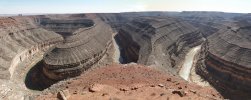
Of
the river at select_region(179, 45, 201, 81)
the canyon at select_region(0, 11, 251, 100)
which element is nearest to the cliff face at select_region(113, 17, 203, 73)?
the canyon at select_region(0, 11, 251, 100)

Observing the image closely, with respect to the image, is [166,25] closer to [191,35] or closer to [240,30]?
[191,35]

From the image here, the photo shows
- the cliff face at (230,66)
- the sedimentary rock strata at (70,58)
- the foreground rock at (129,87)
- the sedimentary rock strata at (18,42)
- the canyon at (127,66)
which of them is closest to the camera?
the foreground rock at (129,87)

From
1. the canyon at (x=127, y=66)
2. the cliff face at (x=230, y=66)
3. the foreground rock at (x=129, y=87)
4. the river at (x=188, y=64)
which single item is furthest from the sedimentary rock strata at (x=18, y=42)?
the cliff face at (x=230, y=66)

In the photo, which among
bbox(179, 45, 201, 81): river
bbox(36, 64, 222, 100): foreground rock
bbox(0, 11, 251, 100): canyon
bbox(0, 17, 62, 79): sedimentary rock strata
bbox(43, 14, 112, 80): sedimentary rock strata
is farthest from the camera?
bbox(179, 45, 201, 81): river

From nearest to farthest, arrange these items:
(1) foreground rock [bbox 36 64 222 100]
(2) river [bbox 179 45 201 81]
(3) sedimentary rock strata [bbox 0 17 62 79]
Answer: (1) foreground rock [bbox 36 64 222 100], (3) sedimentary rock strata [bbox 0 17 62 79], (2) river [bbox 179 45 201 81]

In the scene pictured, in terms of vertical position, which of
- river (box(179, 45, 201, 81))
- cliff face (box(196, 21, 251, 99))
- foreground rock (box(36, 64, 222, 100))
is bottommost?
river (box(179, 45, 201, 81))

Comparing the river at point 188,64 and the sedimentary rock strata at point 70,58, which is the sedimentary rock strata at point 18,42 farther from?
the river at point 188,64

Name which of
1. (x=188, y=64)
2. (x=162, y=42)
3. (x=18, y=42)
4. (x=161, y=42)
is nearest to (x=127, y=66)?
(x=188, y=64)

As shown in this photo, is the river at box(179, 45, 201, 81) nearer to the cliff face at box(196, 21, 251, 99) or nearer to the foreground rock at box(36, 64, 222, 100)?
the cliff face at box(196, 21, 251, 99)
